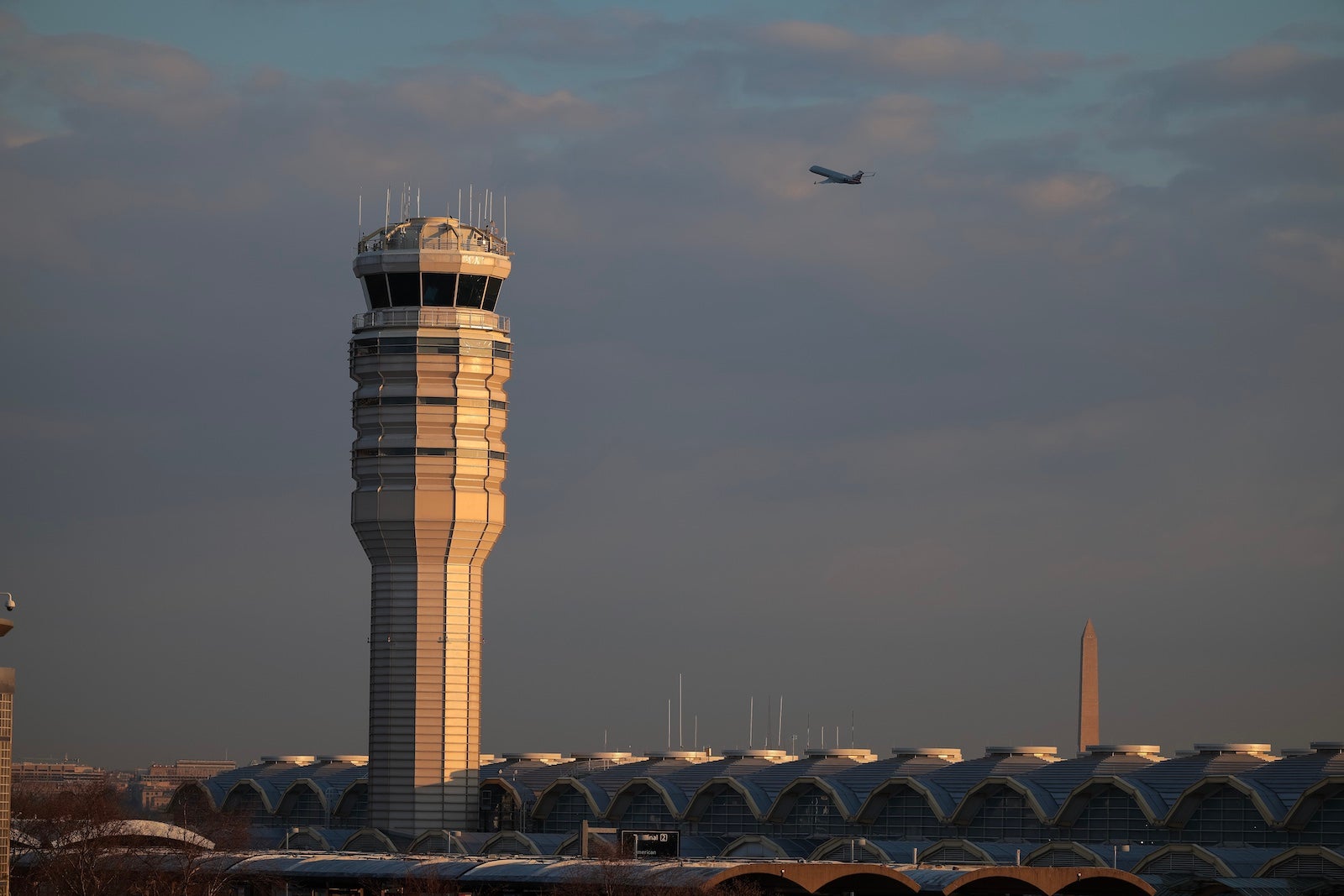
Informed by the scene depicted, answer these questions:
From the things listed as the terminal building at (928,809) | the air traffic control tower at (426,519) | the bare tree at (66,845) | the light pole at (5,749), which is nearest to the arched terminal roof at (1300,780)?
the terminal building at (928,809)

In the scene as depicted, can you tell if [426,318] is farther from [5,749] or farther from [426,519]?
[5,749]

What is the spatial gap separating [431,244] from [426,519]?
23.1m

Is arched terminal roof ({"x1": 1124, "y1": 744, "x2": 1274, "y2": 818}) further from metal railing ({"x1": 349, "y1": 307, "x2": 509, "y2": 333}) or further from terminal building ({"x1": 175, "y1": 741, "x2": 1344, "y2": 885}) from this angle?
metal railing ({"x1": 349, "y1": 307, "x2": 509, "y2": 333})

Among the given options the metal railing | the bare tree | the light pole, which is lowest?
the bare tree

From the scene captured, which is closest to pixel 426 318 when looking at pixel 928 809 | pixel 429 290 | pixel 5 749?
pixel 429 290

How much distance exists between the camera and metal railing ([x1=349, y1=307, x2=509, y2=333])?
176m

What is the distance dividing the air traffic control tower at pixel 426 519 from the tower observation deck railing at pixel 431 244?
1068 mm

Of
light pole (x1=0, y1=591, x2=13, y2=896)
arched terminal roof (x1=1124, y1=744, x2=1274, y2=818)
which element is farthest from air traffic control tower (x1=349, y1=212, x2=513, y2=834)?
light pole (x1=0, y1=591, x2=13, y2=896)

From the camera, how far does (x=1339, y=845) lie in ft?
451

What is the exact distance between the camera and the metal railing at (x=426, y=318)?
576ft

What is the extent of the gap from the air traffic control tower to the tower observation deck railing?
1.07 metres

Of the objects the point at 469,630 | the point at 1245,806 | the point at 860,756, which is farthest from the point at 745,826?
the point at 1245,806

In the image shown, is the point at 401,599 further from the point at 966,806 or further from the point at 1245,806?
the point at 1245,806

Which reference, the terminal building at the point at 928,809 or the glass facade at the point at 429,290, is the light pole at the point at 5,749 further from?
the glass facade at the point at 429,290
